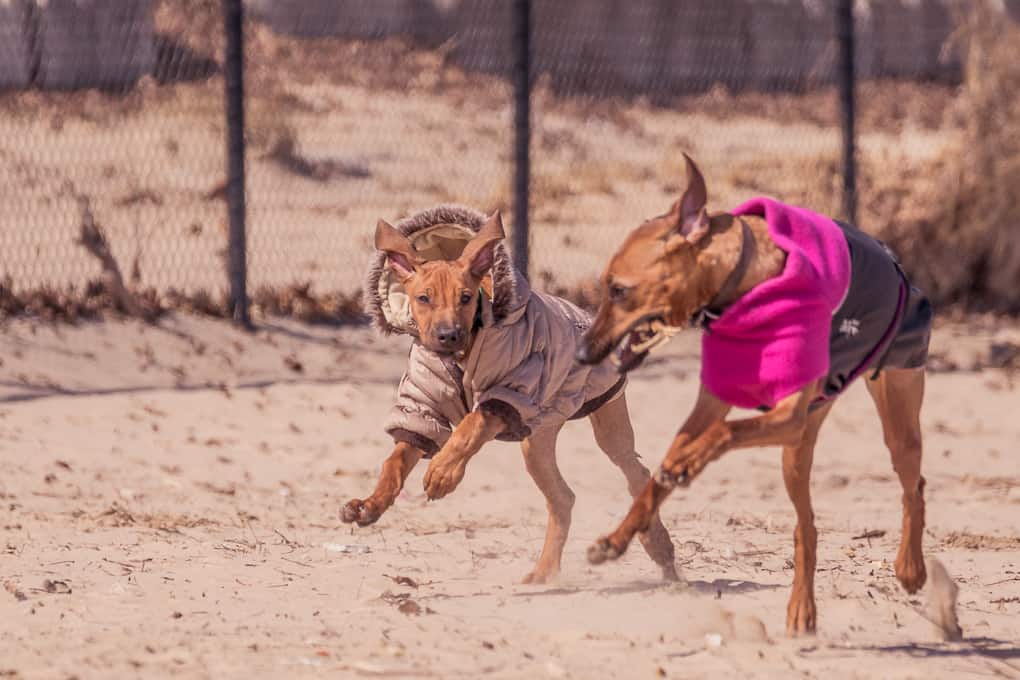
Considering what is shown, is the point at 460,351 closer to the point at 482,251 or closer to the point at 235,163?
the point at 482,251

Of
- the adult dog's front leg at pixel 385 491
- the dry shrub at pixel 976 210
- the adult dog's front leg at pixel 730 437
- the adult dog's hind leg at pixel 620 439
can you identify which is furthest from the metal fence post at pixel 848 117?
the adult dog's front leg at pixel 730 437

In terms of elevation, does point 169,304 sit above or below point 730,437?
below

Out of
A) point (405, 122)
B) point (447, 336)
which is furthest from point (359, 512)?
point (405, 122)

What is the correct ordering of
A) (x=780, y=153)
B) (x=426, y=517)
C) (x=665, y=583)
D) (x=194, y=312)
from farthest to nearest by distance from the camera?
1. (x=780, y=153)
2. (x=194, y=312)
3. (x=426, y=517)
4. (x=665, y=583)

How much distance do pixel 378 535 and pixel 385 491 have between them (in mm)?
1545

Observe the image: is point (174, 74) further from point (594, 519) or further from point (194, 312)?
point (594, 519)

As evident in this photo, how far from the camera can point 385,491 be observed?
17.6ft

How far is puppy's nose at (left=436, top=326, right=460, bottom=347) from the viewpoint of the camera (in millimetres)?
5301

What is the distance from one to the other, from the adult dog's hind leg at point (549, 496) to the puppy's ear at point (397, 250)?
838 millimetres

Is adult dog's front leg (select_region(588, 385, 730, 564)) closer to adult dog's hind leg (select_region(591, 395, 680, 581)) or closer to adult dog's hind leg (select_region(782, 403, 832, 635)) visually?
adult dog's hind leg (select_region(782, 403, 832, 635))

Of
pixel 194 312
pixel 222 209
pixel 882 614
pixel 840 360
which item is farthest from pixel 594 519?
pixel 222 209

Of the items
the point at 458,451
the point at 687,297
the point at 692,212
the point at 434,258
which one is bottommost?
the point at 458,451

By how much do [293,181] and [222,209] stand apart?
1.72 meters

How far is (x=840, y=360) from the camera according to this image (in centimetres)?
487
